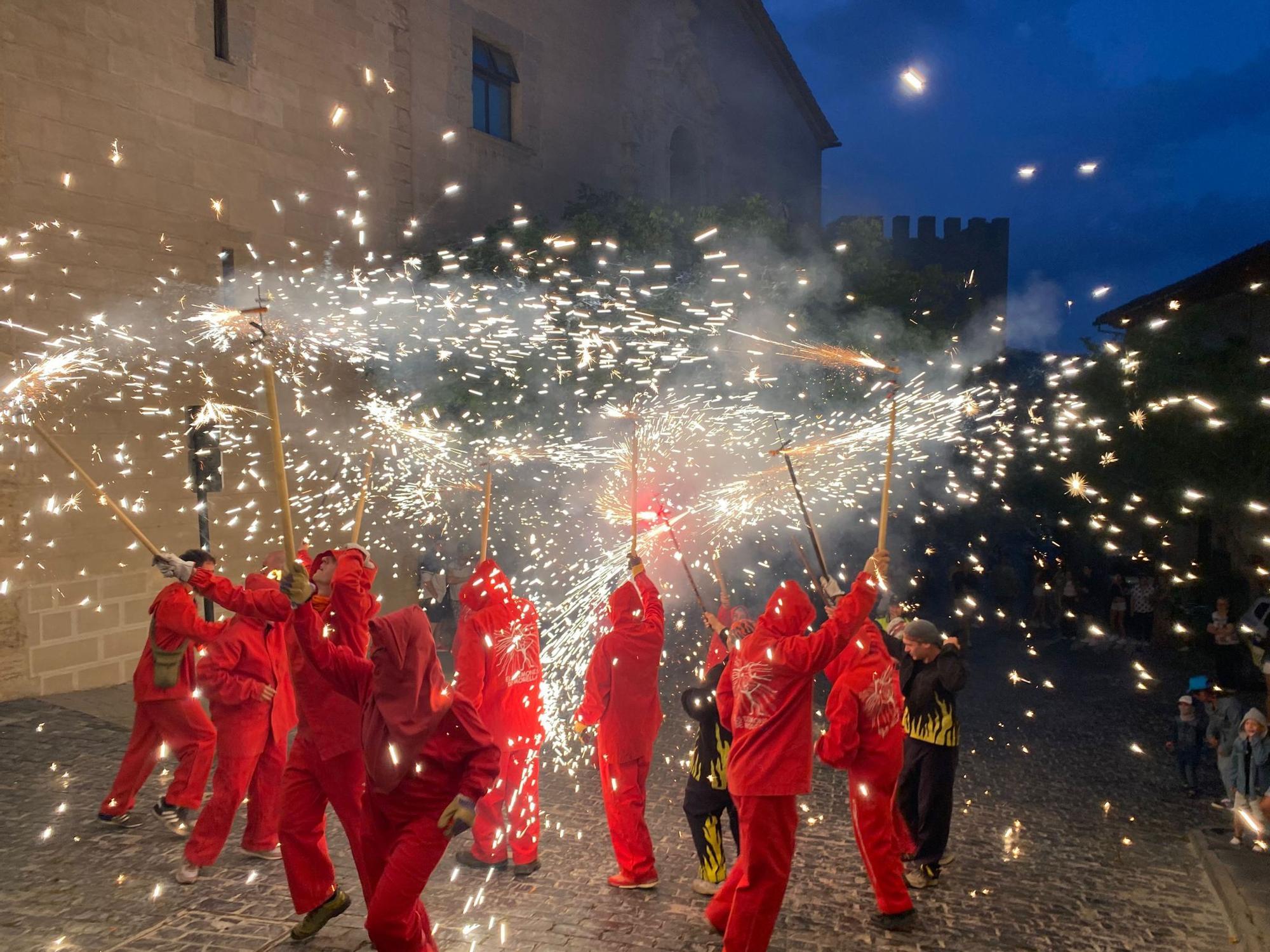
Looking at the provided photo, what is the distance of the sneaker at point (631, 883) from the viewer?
18.0ft

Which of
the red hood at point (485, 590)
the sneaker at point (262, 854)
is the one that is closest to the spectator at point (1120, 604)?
the red hood at point (485, 590)

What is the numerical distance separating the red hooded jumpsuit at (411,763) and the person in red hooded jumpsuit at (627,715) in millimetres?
1571

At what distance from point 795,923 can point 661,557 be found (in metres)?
8.96

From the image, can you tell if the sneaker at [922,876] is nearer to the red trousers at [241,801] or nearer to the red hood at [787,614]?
the red hood at [787,614]

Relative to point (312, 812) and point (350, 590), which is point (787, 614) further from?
point (312, 812)

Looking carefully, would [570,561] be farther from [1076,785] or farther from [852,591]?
[852,591]

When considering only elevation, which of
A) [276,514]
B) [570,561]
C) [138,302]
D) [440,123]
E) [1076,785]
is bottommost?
[1076,785]

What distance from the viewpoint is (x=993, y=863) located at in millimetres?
6090

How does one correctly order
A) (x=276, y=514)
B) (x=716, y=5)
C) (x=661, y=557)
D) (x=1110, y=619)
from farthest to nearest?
(x=716, y=5) < (x=1110, y=619) < (x=661, y=557) < (x=276, y=514)

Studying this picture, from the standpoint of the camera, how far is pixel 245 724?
573cm

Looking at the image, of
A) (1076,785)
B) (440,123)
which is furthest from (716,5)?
(1076,785)

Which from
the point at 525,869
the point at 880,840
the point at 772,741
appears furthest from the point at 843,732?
the point at 525,869

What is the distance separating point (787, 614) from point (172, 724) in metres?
4.02

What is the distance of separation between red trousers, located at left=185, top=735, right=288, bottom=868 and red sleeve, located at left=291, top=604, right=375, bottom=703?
42.6 inches
